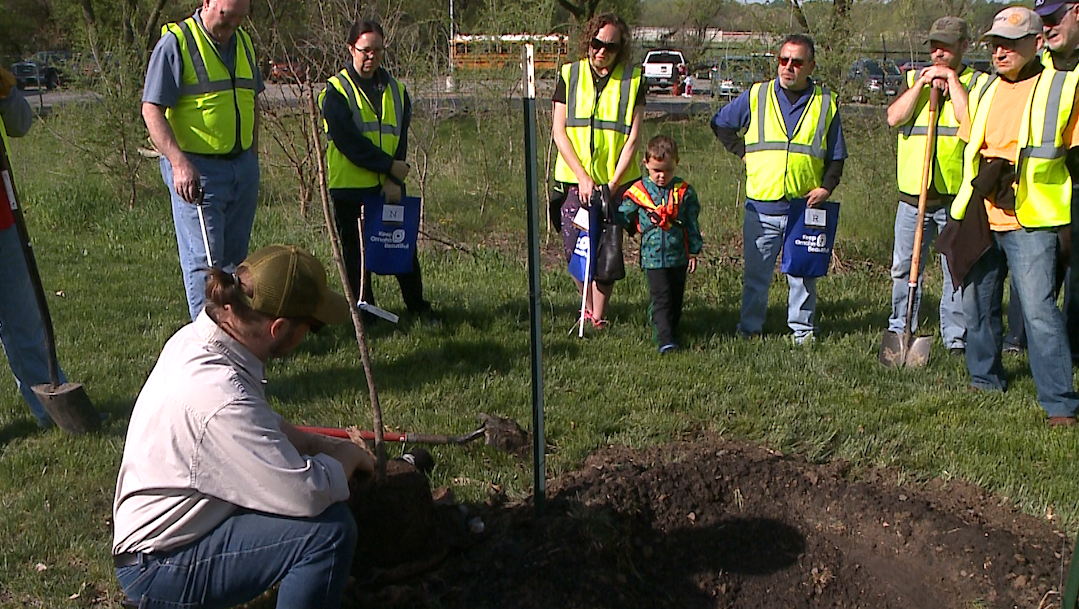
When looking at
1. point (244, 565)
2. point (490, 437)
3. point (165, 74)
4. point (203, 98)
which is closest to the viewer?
point (244, 565)

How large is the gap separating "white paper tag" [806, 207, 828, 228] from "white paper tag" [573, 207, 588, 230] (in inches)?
58.1

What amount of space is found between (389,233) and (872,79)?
18.1 feet

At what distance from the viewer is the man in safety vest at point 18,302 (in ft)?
15.2

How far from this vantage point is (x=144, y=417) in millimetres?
2568

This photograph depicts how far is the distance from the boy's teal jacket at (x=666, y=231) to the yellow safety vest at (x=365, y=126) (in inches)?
66.2

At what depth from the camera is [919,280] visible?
627 cm

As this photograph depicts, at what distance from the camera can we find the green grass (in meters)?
4.18

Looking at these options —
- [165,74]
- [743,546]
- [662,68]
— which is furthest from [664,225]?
[662,68]

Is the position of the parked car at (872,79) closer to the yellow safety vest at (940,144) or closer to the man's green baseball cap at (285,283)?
the yellow safety vest at (940,144)

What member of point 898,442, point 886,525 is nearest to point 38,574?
point 886,525

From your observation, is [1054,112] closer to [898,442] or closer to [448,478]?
[898,442]

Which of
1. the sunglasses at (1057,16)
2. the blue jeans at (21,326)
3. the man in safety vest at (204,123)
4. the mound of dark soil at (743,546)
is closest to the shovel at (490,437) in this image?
the mound of dark soil at (743,546)

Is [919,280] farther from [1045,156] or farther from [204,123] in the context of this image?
[204,123]

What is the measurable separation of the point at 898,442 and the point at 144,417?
12.0ft
